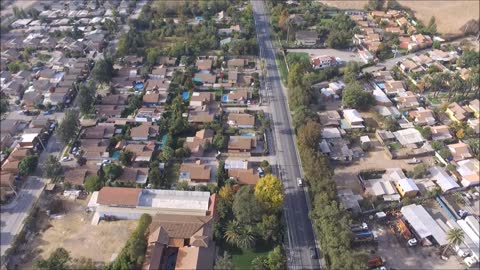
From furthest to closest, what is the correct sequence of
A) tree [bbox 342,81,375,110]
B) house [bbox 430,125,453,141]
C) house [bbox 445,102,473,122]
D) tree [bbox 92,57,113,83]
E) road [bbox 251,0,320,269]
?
tree [bbox 92,57,113,83] → tree [bbox 342,81,375,110] → house [bbox 445,102,473,122] → house [bbox 430,125,453,141] → road [bbox 251,0,320,269]

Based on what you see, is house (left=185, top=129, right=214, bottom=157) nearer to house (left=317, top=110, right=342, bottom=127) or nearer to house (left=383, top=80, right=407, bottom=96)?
house (left=317, top=110, right=342, bottom=127)

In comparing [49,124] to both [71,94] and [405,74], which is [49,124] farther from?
[405,74]

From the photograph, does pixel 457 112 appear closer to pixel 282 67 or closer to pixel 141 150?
pixel 282 67

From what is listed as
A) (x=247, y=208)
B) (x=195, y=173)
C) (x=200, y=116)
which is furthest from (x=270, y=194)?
(x=200, y=116)

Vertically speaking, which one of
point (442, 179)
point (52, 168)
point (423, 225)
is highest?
point (52, 168)

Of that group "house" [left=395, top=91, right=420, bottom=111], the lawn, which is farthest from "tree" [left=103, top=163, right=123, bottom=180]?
"house" [left=395, top=91, right=420, bottom=111]

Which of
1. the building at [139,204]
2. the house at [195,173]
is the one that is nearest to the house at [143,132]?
the house at [195,173]
